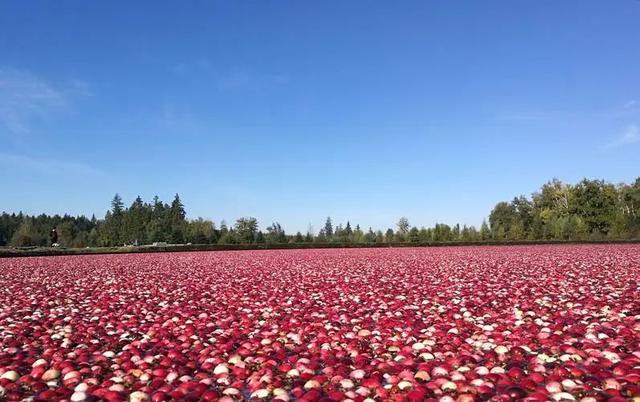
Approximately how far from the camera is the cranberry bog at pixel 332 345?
12.8 ft

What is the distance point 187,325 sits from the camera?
7102mm

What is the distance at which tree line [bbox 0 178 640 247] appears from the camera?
63.6 m

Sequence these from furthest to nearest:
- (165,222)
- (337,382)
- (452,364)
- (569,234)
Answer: (165,222), (569,234), (452,364), (337,382)

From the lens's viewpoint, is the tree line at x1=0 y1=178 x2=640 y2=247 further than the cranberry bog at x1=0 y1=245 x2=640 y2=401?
Yes

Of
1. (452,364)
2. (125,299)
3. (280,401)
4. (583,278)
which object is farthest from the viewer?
(583,278)

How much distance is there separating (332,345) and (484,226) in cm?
7787

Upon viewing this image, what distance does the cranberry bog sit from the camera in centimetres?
392

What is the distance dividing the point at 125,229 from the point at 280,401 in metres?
92.6

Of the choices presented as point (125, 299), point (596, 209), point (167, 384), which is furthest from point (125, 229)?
point (167, 384)

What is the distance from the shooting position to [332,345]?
220 inches

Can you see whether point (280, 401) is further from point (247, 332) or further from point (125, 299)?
point (125, 299)

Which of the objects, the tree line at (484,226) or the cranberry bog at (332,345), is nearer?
the cranberry bog at (332,345)

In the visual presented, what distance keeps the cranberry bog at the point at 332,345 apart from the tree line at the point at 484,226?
51.3 metres

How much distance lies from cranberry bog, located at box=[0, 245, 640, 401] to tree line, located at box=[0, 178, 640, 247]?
168 ft
